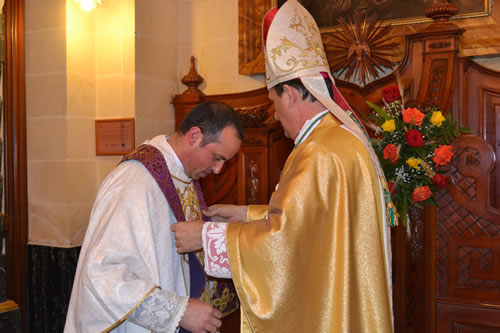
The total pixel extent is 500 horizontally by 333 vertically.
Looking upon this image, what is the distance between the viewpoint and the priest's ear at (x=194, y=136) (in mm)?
2359

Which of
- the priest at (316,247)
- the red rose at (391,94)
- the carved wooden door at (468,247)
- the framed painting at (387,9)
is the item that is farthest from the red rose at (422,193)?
the framed painting at (387,9)

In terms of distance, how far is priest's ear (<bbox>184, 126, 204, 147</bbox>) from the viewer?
2.36 meters

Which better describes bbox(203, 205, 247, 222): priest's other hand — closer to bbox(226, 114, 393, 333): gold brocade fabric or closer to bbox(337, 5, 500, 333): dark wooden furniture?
bbox(226, 114, 393, 333): gold brocade fabric

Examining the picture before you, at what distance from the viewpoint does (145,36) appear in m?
4.63

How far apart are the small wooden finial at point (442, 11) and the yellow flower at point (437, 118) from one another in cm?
84

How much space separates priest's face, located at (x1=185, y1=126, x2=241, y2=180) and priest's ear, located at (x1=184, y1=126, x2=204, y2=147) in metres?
0.01

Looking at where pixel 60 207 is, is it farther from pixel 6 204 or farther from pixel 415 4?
pixel 415 4

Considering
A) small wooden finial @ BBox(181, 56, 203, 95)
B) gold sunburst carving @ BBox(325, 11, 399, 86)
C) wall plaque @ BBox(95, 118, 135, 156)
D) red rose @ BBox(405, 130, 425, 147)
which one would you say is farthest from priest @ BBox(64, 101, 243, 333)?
small wooden finial @ BBox(181, 56, 203, 95)

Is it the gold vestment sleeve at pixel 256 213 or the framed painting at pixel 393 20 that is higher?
the framed painting at pixel 393 20

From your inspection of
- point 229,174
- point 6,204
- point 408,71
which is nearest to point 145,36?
point 229,174

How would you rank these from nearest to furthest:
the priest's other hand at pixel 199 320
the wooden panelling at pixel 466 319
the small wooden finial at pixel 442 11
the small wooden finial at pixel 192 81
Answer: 1. the priest's other hand at pixel 199 320
2. the wooden panelling at pixel 466 319
3. the small wooden finial at pixel 442 11
4. the small wooden finial at pixel 192 81

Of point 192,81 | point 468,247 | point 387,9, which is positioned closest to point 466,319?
point 468,247

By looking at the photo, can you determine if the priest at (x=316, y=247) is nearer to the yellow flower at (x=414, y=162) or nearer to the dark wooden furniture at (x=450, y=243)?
the yellow flower at (x=414, y=162)

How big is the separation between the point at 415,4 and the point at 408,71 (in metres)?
0.68
